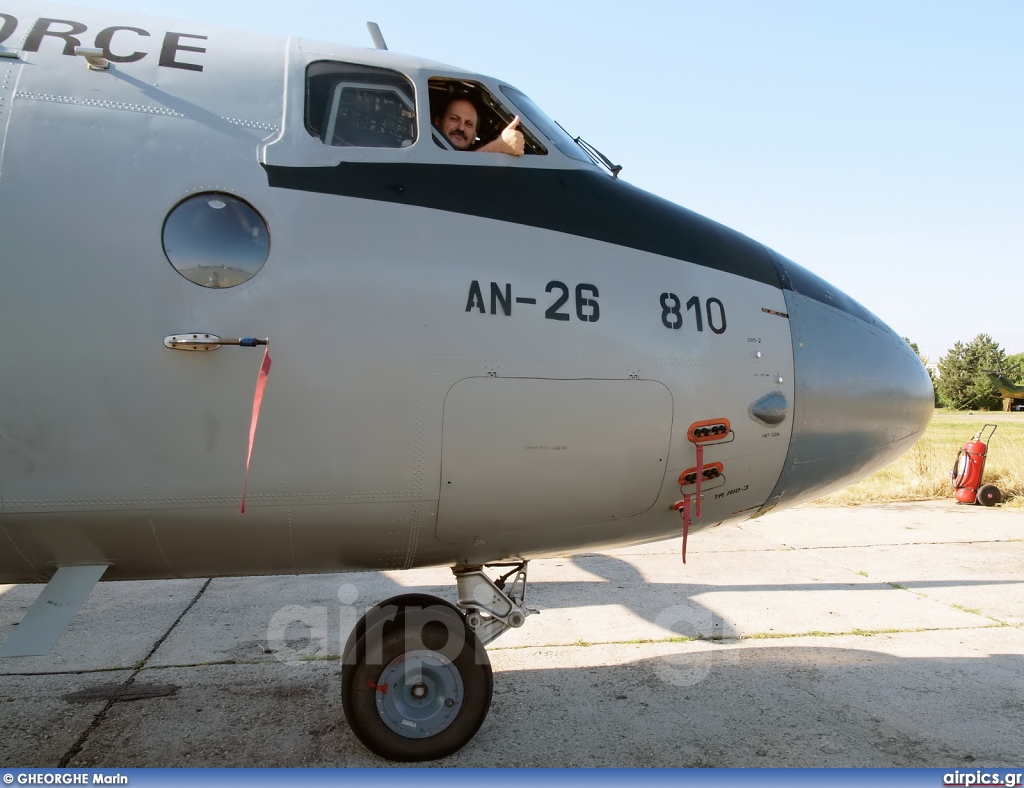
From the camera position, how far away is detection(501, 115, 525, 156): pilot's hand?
3.72 m

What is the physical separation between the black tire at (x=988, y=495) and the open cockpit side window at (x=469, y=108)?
37.9ft

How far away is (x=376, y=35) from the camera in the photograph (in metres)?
4.13

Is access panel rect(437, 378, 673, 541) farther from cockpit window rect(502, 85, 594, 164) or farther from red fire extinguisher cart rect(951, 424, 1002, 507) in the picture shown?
red fire extinguisher cart rect(951, 424, 1002, 507)

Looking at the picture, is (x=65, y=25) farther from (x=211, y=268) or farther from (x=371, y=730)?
(x=371, y=730)

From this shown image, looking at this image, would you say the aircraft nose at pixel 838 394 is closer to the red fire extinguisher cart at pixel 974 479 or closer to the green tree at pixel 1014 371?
the red fire extinguisher cart at pixel 974 479

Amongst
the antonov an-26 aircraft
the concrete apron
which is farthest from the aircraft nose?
the concrete apron

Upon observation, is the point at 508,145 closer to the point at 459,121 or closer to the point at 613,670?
the point at 459,121

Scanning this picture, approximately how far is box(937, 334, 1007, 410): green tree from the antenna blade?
7409 centimetres

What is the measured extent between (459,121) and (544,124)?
44 cm

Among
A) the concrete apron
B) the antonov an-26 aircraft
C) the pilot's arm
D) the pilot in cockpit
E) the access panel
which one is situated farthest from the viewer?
the concrete apron

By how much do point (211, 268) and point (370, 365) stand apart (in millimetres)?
751

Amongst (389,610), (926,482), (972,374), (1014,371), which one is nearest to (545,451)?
(389,610)

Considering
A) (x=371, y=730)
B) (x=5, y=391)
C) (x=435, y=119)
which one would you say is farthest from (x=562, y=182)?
(x=371, y=730)

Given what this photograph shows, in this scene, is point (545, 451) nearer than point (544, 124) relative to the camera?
Yes
